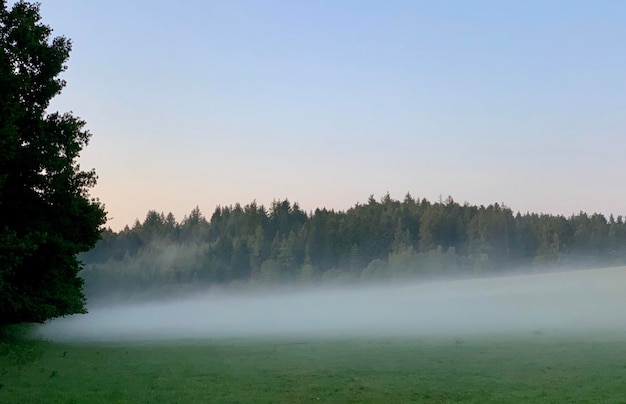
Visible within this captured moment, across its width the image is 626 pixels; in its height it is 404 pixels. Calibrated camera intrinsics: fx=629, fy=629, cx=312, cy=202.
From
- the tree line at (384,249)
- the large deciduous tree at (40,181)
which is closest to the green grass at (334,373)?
the large deciduous tree at (40,181)

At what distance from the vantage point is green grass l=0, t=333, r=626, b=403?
17.3m

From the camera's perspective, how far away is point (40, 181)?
3453cm

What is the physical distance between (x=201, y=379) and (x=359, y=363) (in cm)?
707

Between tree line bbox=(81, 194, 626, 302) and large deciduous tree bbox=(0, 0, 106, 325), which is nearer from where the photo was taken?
large deciduous tree bbox=(0, 0, 106, 325)

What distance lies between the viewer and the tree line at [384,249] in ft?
459

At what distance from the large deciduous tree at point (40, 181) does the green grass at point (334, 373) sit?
13.9ft

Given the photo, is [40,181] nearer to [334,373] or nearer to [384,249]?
[334,373]

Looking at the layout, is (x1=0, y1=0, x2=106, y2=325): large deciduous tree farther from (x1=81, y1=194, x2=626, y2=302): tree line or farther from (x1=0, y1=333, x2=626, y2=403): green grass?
(x1=81, y1=194, x2=626, y2=302): tree line

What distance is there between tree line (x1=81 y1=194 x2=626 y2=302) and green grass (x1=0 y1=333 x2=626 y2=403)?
104963 mm

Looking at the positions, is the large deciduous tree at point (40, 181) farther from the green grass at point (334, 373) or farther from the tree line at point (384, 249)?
the tree line at point (384, 249)

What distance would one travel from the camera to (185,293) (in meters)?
174

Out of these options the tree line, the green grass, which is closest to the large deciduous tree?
the green grass

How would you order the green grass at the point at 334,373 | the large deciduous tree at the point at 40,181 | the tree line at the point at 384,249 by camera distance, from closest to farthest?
the green grass at the point at 334,373, the large deciduous tree at the point at 40,181, the tree line at the point at 384,249

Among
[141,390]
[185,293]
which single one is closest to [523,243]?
[185,293]
